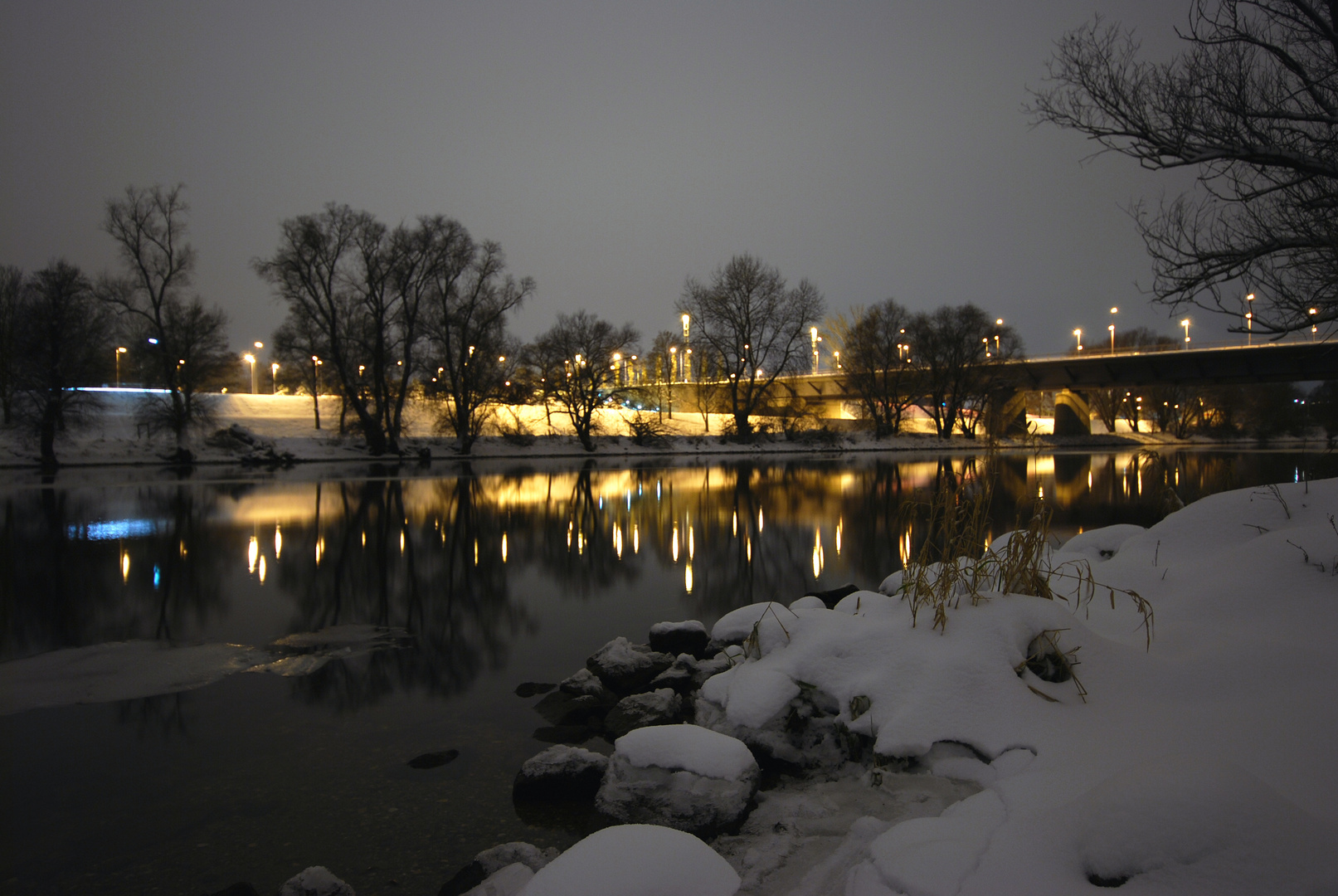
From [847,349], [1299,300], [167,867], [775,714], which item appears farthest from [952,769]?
[847,349]

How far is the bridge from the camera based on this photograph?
52656 mm

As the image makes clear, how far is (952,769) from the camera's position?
3.92 metres

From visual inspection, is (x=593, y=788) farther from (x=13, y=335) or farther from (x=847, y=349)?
(x=847, y=349)

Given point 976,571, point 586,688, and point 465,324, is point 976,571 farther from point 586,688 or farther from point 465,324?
point 465,324

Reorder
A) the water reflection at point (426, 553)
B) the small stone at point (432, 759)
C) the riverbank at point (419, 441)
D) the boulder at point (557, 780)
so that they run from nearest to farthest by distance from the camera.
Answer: the boulder at point (557, 780) < the small stone at point (432, 759) < the water reflection at point (426, 553) < the riverbank at point (419, 441)

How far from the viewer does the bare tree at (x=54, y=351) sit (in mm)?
36438

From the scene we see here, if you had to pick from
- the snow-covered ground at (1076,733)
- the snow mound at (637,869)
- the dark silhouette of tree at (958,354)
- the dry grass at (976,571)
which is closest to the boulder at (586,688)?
the snow-covered ground at (1076,733)

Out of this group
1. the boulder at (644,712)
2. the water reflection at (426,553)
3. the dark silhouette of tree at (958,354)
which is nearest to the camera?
the boulder at (644,712)

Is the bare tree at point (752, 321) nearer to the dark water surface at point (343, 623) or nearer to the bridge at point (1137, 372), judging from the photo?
the bridge at point (1137, 372)

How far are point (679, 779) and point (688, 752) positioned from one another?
17cm

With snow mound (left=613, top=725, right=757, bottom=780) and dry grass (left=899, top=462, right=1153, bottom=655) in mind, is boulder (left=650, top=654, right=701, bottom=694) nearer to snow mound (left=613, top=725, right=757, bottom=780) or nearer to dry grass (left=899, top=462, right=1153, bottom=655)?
snow mound (left=613, top=725, right=757, bottom=780)

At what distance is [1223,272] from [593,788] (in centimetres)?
1102

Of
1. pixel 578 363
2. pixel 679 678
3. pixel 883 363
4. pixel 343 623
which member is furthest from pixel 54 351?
pixel 883 363

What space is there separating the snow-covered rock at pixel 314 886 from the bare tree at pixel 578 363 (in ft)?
163
